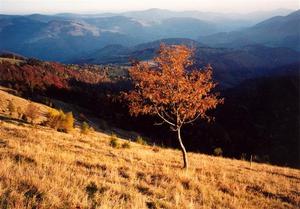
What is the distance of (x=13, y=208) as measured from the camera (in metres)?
7.17

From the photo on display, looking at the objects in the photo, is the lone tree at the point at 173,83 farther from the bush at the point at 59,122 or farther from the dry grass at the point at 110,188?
the bush at the point at 59,122

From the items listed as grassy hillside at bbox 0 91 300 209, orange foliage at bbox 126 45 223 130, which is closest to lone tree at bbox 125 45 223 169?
orange foliage at bbox 126 45 223 130

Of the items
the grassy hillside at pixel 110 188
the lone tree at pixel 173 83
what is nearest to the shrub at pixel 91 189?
the grassy hillside at pixel 110 188

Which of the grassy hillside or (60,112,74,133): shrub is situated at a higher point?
the grassy hillside

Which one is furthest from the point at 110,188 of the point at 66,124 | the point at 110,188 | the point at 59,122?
the point at 66,124

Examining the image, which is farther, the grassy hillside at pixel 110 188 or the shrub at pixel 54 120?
the shrub at pixel 54 120

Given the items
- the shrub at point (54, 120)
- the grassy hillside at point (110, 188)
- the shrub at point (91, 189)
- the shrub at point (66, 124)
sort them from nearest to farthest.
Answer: the grassy hillside at point (110, 188), the shrub at point (91, 189), the shrub at point (54, 120), the shrub at point (66, 124)

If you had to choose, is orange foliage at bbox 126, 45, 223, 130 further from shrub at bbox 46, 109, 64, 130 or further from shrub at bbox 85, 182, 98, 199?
shrub at bbox 46, 109, 64, 130

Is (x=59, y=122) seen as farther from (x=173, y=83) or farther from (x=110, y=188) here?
(x=110, y=188)

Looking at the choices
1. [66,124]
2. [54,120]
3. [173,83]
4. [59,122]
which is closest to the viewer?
[173,83]

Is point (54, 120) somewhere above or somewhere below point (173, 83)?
below

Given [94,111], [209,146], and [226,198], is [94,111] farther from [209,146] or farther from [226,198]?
[226,198]

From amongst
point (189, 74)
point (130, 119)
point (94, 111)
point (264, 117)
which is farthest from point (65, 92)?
point (189, 74)

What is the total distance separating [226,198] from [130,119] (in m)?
137
